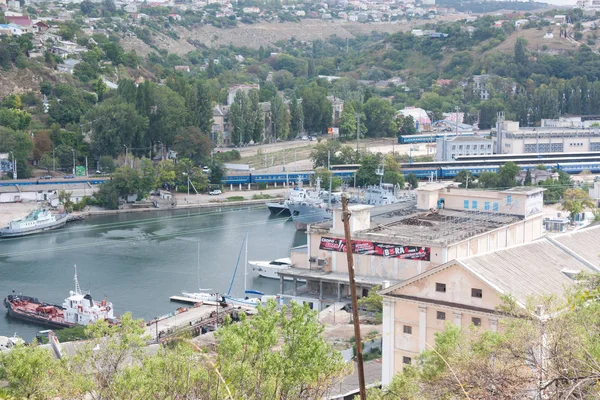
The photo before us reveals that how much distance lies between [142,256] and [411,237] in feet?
18.8

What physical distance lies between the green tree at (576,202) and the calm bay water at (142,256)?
14.6 ft

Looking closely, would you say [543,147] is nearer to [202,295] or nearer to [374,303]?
[202,295]

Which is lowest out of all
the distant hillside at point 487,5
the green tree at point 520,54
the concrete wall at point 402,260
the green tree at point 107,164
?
the concrete wall at point 402,260

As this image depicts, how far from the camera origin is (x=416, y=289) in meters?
7.84

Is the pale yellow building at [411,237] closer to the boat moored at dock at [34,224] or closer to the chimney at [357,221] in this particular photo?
the chimney at [357,221]

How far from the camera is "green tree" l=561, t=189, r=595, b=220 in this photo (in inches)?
676

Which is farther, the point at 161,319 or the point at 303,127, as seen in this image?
the point at 303,127

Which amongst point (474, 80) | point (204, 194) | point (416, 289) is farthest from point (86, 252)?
point (474, 80)

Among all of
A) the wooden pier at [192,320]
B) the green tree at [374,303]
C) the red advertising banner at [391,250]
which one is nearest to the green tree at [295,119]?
the wooden pier at [192,320]

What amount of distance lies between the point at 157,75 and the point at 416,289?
1012 inches

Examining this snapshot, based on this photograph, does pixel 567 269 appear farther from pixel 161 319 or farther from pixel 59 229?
pixel 59 229

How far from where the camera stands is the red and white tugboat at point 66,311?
12242 mm

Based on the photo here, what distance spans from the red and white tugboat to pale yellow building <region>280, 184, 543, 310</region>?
2153 mm

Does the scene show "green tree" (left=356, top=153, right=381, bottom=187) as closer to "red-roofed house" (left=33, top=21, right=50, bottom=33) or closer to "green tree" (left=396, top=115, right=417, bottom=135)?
"green tree" (left=396, top=115, right=417, bottom=135)
